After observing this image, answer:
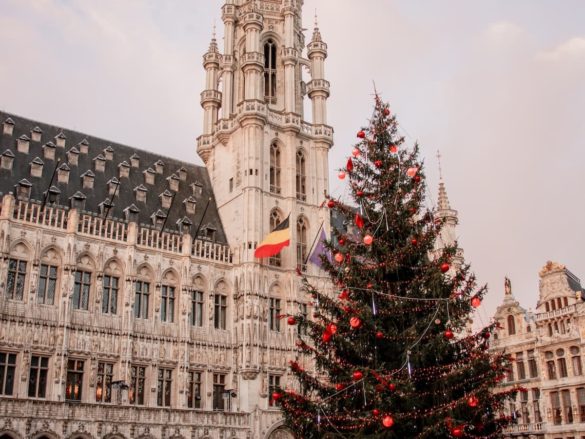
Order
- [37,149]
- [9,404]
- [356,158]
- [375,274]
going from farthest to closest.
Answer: [37,149] < [9,404] < [356,158] < [375,274]

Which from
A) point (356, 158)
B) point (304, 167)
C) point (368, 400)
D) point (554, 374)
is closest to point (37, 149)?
point (304, 167)

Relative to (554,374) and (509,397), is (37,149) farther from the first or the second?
(554,374)

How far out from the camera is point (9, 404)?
30.9m

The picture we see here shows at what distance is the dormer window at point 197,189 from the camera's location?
1822 inches

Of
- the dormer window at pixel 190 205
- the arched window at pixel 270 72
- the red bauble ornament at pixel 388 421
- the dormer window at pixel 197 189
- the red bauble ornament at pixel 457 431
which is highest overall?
the arched window at pixel 270 72

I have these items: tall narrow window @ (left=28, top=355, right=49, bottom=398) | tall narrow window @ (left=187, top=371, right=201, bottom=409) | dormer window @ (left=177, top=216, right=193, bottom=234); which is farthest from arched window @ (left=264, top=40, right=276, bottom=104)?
tall narrow window @ (left=28, top=355, right=49, bottom=398)

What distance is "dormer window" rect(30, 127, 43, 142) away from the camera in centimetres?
4134

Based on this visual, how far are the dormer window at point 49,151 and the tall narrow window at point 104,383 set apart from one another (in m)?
13.4

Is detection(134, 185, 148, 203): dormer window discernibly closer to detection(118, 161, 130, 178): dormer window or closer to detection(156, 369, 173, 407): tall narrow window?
detection(118, 161, 130, 178): dormer window

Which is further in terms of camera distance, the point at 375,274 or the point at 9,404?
the point at 9,404

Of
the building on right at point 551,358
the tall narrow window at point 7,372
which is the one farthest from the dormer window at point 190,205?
the building on right at point 551,358

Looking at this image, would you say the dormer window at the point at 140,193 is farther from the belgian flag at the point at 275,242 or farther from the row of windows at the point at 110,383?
the row of windows at the point at 110,383

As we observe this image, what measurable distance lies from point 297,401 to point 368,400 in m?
2.42

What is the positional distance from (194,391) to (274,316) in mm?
6693
